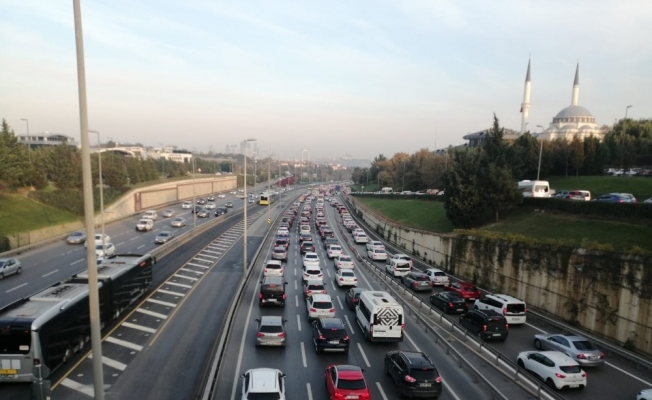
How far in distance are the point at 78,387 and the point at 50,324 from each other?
2.44 meters

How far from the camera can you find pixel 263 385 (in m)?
12.9

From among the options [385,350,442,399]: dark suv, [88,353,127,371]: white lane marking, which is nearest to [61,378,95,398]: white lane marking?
[88,353,127,371]: white lane marking

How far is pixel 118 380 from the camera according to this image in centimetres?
1557

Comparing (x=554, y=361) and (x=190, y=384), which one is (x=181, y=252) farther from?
(x=554, y=361)

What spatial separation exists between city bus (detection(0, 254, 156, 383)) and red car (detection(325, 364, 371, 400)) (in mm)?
8255

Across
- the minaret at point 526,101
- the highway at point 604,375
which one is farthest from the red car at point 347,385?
the minaret at point 526,101

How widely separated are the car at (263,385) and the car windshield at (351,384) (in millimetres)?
1923

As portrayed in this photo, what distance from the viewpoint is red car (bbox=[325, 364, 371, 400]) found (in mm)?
13492

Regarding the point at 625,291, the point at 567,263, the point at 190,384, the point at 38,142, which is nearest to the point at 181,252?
the point at 190,384

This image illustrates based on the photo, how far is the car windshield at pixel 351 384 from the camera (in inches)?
535

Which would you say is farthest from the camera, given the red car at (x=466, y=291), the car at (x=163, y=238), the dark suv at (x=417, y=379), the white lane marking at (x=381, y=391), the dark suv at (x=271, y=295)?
the car at (x=163, y=238)

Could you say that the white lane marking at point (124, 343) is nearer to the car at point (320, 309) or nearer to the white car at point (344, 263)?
the car at point (320, 309)

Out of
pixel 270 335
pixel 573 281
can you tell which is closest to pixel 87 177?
pixel 270 335

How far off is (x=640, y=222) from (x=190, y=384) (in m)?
29.2
